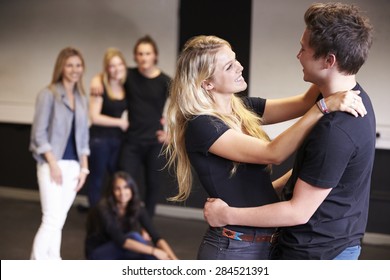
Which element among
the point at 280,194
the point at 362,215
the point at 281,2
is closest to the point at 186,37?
the point at 281,2

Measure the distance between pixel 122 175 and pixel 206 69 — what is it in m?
1.71

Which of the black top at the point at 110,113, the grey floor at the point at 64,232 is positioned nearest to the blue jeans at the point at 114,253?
the grey floor at the point at 64,232

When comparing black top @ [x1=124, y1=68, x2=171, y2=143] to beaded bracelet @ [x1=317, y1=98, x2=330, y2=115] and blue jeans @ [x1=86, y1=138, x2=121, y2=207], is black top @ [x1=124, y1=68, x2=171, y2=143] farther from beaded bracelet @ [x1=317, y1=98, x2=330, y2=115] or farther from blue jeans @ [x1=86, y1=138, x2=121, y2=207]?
beaded bracelet @ [x1=317, y1=98, x2=330, y2=115]

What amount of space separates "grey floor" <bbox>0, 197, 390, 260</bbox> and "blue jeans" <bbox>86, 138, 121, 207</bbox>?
0.79ft

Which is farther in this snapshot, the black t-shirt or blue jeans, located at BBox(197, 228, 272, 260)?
blue jeans, located at BBox(197, 228, 272, 260)

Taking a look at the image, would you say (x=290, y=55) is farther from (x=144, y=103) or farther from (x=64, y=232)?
(x=64, y=232)

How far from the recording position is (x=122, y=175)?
2.96 m

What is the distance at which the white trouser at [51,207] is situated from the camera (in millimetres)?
2627

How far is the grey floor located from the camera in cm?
290

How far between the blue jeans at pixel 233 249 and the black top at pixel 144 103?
1.68 meters

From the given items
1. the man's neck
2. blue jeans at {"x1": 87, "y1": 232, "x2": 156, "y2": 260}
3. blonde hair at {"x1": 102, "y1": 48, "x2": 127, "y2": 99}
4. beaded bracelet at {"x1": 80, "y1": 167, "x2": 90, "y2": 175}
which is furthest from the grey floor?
the man's neck

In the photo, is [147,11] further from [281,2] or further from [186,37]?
[281,2]

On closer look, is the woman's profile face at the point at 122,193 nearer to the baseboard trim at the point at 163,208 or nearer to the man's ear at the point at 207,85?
the baseboard trim at the point at 163,208

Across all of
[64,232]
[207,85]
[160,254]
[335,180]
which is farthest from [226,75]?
[64,232]
